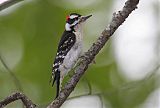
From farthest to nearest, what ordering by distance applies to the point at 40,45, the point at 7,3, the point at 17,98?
the point at 40,45 → the point at 7,3 → the point at 17,98

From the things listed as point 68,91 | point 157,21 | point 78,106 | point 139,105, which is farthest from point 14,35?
point 68,91

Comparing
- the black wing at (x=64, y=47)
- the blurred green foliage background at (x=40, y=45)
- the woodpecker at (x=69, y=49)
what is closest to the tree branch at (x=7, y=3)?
the woodpecker at (x=69, y=49)

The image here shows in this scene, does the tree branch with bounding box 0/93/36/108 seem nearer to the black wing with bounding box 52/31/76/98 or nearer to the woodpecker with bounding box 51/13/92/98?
the woodpecker with bounding box 51/13/92/98

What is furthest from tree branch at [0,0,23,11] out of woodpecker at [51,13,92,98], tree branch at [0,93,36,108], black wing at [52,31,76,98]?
black wing at [52,31,76,98]

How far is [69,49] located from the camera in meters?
3.33

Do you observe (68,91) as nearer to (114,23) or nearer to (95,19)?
(114,23)

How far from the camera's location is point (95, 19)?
6.41 m

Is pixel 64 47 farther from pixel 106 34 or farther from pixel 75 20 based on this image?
pixel 106 34

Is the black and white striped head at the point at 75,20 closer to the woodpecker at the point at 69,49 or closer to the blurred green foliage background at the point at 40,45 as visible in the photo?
the woodpecker at the point at 69,49

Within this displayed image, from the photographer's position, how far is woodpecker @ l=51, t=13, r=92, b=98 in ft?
10.1

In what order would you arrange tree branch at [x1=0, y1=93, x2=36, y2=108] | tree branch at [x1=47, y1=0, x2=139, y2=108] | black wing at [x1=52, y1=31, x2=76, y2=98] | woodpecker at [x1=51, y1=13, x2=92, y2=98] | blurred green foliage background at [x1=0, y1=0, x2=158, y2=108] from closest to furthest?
tree branch at [x1=47, y1=0, x2=139, y2=108] < tree branch at [x1=0, y1=93, x2=36, y2=108] < woodpecker at [x1=51, y1=13, x2=92, y2=98] < black wing at [x1=52, y1=31, x2=76, y2=98] < blurred green foliage background at [x1=0, y1=0, x2=158, y2=108]

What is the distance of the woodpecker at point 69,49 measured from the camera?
3.08 meters

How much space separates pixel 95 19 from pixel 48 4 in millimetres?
594

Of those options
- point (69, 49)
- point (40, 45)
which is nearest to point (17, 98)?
point (69, 49)
